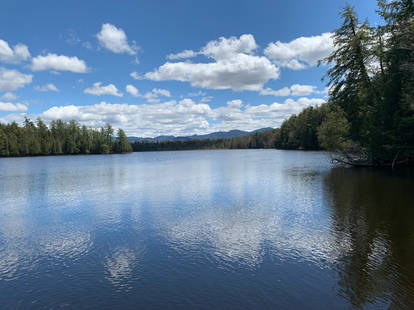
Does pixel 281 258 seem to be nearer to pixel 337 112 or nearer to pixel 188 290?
pixel 188 290

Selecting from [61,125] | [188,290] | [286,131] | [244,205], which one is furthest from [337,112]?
[61,125]

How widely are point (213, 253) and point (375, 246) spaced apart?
638 cm

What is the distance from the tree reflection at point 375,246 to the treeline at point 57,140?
12851 centimetres

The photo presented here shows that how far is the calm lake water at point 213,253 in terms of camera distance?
25.0ft

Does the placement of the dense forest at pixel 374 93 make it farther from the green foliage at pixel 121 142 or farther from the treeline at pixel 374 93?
the green foliage at pixel 121 142

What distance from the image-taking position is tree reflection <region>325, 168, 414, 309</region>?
24.4ft

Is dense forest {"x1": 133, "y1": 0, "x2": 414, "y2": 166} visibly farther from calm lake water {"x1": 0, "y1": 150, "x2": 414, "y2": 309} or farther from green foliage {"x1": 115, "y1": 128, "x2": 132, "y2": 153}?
green foliage {"x1": 115, "y1": 128, "x2": 132, "y2": 153}

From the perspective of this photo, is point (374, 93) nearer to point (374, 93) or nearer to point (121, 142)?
point (374, 93)

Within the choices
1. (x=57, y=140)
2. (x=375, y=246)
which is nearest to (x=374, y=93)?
(x=375, y=246)

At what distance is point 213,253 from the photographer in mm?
10570

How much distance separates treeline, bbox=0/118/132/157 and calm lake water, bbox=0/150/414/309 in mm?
114427

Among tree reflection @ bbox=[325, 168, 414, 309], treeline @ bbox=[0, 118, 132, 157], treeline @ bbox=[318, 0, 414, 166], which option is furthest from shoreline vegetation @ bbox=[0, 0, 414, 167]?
treeline @ bbox=[0, 118, 132, 157]

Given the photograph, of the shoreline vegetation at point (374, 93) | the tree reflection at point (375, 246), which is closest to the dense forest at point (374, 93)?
the shoreline vegetation at point (374, 93)

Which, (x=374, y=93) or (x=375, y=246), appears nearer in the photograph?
(x=375, y=246)
